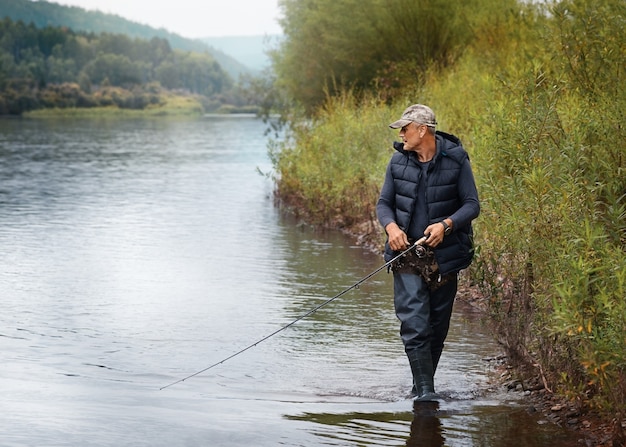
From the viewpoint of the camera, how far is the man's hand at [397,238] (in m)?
6.72

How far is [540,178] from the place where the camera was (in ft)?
23.6

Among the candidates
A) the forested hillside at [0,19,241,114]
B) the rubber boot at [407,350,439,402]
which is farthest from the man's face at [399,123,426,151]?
the forested hillside at [0,19,241,114]

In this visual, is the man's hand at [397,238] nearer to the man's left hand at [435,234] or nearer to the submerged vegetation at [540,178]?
the man's left hand at [435,234]

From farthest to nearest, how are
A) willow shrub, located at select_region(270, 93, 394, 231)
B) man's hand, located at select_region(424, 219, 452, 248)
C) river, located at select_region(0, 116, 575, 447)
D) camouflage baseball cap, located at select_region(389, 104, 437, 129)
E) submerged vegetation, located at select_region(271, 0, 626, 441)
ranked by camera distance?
willow shrub, located at select_region(270, 93, 394, 231) < camouflage baseball cap, located at select_region(389, 104, 437, 129) < man's hand, located at select_region(424, 219, 452, 248) < river, located at select_region(0, 116, 575, 447) < submerged vegetation, located at select_region(271, 0, 626, 441)

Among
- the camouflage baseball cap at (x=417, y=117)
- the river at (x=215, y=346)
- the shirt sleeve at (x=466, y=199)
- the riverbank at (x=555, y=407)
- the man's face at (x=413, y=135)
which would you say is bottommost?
the river at (x=215, y=346)

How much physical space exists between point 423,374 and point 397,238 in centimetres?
93

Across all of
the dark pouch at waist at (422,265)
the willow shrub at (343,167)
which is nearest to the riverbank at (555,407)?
the dark pouch at waist at (422,265)

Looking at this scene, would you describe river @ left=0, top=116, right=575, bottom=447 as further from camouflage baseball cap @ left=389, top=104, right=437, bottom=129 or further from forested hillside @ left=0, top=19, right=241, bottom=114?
forested hillside @ left=0, top=19, right=241, bottom=114

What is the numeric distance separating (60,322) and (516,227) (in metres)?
4.81

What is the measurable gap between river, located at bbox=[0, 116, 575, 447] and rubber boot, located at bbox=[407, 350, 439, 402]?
0.11 meters

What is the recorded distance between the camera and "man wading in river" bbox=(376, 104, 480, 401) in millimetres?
6797

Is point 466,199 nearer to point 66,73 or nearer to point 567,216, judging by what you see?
point 567,216

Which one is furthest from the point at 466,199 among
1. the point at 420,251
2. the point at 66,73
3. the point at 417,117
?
the point at 66,73

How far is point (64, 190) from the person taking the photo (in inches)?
1040
